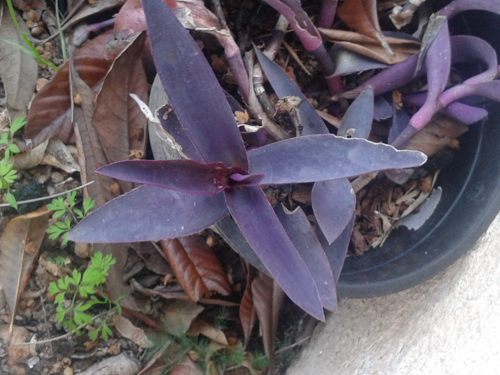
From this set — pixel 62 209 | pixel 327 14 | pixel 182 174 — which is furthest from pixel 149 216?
pixel 327 14

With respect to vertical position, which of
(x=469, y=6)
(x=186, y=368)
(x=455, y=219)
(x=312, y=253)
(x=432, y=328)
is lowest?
(x=186, y=368)

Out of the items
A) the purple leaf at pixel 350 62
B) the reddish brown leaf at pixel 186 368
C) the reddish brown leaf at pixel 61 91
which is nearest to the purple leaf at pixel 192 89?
the purple leaf at pixel 350 62

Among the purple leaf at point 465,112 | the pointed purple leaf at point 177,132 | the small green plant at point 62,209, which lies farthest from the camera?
the small green plant at point 62,209

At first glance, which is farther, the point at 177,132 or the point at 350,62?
the point at 350,62

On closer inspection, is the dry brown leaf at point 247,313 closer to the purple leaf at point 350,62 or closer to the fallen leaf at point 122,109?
the fallen leaf at point 122,109

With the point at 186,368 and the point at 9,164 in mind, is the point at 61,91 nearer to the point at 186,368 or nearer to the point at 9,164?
the point at 9,164

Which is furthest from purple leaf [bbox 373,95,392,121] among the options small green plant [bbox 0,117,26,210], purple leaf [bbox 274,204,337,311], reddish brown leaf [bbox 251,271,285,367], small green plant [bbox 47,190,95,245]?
small green plant [bbox 0,117,26,210]
